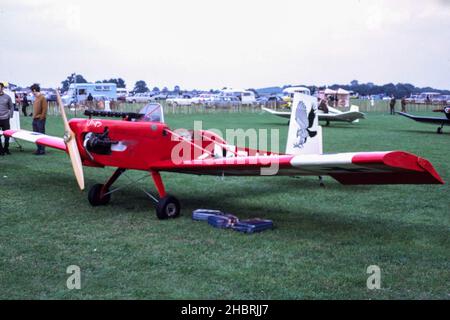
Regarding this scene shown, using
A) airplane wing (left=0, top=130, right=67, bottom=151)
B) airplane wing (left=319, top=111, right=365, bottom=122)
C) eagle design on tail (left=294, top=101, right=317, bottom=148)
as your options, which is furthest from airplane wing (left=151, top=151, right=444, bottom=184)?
airplane wing (left=319, top=111, right=365, bottom=122)

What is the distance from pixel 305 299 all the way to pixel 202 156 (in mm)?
3792

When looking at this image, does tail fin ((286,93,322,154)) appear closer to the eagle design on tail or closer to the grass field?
the eagle design on tail

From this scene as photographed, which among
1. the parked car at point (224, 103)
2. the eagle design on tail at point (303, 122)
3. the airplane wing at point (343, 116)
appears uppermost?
the eagle design on tail at point (303, 122)

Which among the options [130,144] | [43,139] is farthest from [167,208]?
[43,139]

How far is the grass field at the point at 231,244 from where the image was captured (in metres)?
4.51

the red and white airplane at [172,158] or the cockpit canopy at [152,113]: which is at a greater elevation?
the cockpit canopy at [152,113]

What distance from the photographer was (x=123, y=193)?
350 inches

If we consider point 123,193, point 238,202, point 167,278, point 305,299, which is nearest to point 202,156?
point 238,202

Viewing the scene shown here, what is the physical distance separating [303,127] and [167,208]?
321 cm

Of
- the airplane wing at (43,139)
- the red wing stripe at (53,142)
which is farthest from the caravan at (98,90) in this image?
the red wing stripe at (53,142)

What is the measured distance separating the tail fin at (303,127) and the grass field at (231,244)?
2.62 ft
